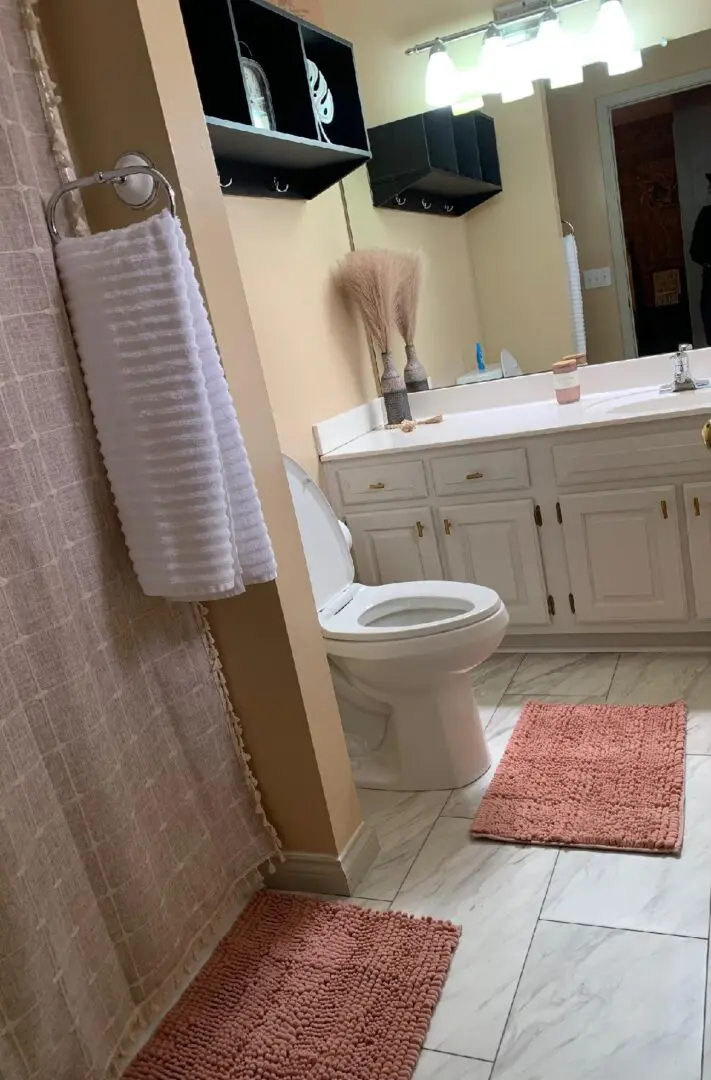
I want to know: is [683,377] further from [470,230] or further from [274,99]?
[274,99]

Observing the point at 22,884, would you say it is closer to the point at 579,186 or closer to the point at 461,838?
the point at 461,838

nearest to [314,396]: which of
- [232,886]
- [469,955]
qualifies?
[232,886]

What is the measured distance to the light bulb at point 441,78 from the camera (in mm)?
2818

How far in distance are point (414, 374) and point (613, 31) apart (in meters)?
1.20

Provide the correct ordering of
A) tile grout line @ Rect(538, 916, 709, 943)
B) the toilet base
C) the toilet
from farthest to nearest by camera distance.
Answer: the toilet base, the toilet, tile grout line @ Rect(538, 916, 709, 943)

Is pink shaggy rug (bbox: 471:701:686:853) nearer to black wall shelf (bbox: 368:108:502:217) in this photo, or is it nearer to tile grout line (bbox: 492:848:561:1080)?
tile grout line (bbox: 492:848:561:1080)

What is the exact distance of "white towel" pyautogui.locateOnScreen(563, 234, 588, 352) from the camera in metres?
2.79

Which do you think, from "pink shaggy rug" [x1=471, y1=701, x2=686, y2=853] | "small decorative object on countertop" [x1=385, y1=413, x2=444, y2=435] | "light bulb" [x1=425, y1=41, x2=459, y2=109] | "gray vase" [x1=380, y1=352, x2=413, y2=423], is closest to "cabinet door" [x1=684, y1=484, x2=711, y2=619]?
"pink shaggy rug" [x1=471, y1=701, x2=686, y2=853]

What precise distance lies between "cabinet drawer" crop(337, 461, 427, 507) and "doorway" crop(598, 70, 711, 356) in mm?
835

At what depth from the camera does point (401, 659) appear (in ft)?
6.53

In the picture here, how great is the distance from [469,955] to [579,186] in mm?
2254

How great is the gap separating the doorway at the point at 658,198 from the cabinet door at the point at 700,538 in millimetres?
598

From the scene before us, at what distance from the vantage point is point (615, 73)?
8.66 feet

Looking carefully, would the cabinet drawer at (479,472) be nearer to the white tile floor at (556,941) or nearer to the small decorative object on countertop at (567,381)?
the small decorative object on countertop at (567,381)
